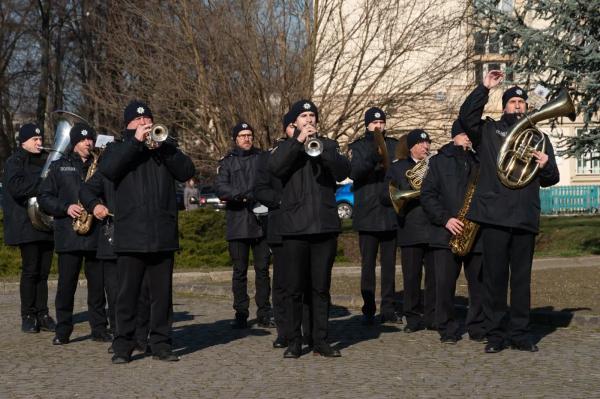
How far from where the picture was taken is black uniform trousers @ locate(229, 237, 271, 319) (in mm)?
12664

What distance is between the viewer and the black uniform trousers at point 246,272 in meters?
12.7

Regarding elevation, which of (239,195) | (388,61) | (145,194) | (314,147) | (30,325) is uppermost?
(388,61)

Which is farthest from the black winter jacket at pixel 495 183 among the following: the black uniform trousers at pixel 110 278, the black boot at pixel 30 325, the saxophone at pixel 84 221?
the black boot at pixel 30 325

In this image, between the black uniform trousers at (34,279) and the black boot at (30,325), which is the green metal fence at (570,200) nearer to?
the black uniform trousers at (34,279)

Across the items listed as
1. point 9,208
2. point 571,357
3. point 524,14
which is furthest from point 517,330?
point 524,14

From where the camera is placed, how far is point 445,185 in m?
11.2

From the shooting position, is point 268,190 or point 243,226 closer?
point 268,190

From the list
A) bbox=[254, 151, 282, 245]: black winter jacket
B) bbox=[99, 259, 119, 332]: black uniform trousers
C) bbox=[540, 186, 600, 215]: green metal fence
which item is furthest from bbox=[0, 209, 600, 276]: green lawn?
bbox=[540, 186, 600, 215]: green metal fence

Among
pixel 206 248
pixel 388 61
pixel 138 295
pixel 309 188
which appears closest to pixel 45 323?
pixel 138 295

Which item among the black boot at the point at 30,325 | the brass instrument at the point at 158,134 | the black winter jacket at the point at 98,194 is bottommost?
the black boot at the point at 30,325

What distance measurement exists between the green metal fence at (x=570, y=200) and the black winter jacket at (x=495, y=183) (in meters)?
33.4

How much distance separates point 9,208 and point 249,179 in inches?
98.1

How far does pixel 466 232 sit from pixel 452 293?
73 centimetres

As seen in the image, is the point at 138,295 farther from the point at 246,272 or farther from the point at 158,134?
the point at 246,272
